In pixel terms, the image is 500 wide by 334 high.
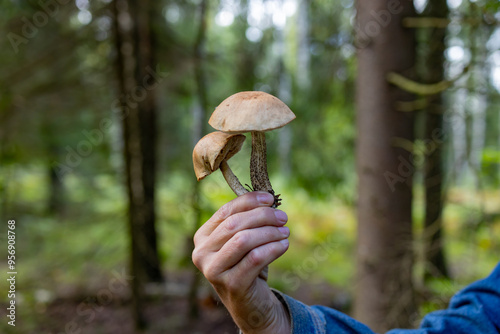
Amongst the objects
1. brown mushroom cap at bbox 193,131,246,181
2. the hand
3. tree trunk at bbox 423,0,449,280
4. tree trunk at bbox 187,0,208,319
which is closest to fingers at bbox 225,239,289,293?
the hand

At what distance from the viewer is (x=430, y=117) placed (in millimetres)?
5445

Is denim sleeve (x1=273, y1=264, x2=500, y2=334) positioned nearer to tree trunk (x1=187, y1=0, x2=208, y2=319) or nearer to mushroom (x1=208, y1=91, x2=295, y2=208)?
mushroom (x1=208, y1=91, x2=295, y2=208)

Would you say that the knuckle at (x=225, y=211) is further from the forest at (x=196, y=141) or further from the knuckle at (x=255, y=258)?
the forest at (x=196, y=141)

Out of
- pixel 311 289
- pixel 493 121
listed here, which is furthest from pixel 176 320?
pixel 493 121

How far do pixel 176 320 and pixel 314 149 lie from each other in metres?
3.25

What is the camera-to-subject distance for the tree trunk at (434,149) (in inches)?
116

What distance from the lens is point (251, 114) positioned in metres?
1.02

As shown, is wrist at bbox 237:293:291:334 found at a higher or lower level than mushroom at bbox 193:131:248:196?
lower

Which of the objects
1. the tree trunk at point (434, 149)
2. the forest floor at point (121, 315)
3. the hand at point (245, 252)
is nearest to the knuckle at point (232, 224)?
the hand at point (245, 252)

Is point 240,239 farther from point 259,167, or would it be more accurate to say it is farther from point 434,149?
point 434,149

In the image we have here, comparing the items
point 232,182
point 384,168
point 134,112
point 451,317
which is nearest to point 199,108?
point 134,112

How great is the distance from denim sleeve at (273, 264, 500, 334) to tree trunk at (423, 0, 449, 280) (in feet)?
3.92

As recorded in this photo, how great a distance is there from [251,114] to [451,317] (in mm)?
1358

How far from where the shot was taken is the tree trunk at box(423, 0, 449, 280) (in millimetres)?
2953
